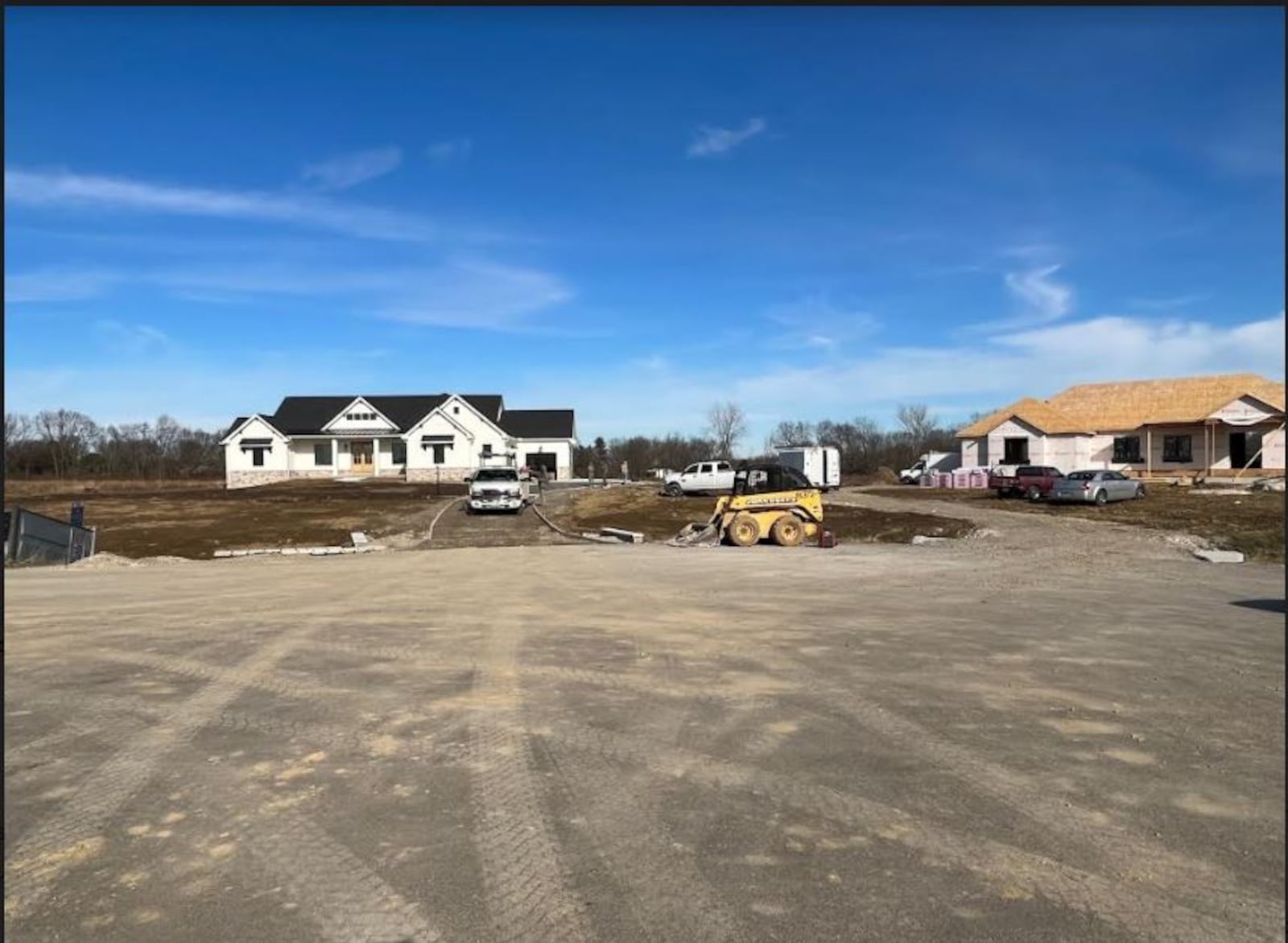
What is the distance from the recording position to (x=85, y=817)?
468cm

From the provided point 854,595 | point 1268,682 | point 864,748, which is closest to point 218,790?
point 864,748

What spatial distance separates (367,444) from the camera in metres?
67.7

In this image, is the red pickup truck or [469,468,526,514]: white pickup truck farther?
the red pickup truck

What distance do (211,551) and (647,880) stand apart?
2348 cm

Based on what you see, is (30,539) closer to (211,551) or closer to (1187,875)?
(211,551)

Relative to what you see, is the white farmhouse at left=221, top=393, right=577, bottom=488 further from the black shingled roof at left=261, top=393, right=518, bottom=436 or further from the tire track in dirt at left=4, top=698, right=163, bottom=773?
the tire track in dirt at left=4, top=698, right=163, bottom=773

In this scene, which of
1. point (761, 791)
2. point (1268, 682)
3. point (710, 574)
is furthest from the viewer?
point (710, 574)

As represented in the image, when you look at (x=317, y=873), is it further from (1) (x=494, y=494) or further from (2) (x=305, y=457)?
(2) (x=305, y=457)

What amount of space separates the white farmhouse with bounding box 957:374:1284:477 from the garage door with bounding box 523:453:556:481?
31353 millimetres

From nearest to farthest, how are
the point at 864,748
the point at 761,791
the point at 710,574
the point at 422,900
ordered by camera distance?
the point at 422,900, the point at 761,791, the point at 864,748, the point at 710,574

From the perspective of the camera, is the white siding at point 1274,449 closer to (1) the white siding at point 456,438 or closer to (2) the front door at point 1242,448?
(2) the front door at point 1242,448

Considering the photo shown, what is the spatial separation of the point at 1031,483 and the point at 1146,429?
720 inches

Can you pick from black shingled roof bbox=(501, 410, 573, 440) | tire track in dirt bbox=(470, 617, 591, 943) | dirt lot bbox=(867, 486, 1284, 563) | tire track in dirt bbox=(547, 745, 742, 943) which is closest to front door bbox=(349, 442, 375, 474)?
black shingled roof bbox=(501, 410, 573, 440)

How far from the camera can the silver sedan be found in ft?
116
